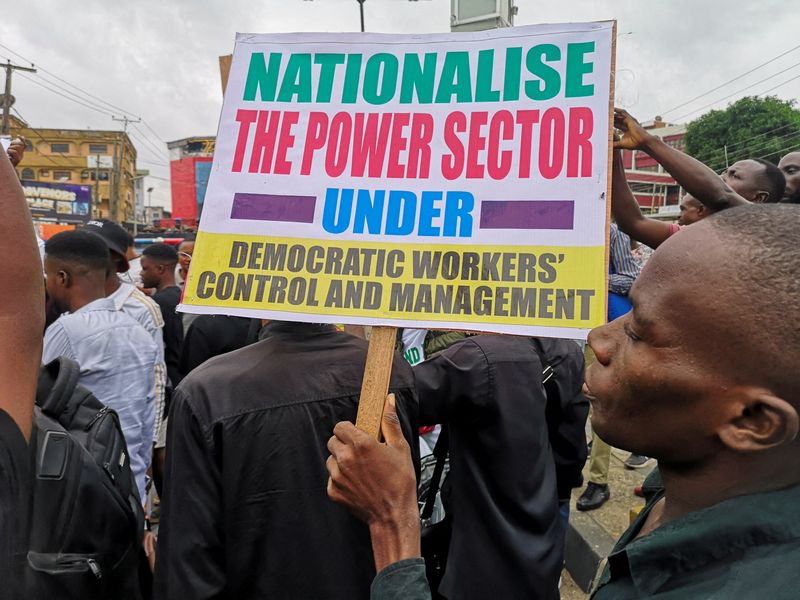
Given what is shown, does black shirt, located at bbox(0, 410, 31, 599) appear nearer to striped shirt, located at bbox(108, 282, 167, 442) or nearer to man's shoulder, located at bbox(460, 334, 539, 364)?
man's shoulder, located at bbox(460, 334, 539, 364)

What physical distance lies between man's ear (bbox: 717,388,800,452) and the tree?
38.5 meters

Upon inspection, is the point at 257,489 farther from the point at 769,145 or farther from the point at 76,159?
the point at 76,159

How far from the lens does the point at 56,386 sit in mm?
1484

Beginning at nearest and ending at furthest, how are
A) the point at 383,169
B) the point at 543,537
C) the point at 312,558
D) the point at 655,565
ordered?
the point at 655,565 → the point at 383,169 → the point at 312,558 → the point at 543,537

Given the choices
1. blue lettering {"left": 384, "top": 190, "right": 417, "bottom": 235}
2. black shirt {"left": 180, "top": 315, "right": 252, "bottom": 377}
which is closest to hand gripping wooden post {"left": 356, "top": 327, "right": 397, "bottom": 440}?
blue lettering {"left": 384, "top": 190, "right": 417, "bottom": 235}

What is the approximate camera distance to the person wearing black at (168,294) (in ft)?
14.5

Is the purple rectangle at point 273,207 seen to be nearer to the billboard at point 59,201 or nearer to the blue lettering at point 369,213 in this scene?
the blue lettering at point 369,213

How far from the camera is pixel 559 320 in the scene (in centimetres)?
127

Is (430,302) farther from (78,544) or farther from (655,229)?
(655,229)

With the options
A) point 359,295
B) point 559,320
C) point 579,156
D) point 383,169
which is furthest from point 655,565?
point 383,169

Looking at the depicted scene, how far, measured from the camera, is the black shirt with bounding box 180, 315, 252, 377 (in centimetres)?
361

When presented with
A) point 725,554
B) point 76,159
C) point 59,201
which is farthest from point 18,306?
point 76,159

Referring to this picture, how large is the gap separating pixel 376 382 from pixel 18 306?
0.71 m

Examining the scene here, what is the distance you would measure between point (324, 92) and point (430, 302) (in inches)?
26.7
